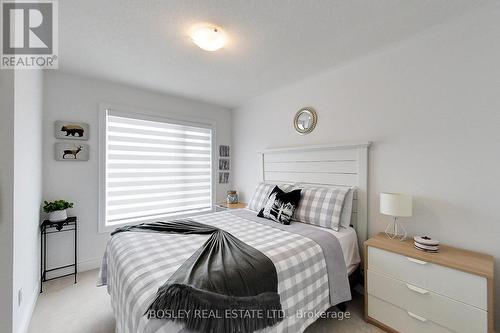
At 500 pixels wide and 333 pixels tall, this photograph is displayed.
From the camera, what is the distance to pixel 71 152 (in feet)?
8.71

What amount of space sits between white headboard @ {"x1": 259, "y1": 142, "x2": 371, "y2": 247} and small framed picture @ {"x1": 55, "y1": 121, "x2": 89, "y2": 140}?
8.39 ft

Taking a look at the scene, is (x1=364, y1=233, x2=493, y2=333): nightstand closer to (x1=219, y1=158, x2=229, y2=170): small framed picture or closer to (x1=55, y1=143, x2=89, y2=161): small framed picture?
(x1=219, y1=158, x2=229, y2=170): small framed picture

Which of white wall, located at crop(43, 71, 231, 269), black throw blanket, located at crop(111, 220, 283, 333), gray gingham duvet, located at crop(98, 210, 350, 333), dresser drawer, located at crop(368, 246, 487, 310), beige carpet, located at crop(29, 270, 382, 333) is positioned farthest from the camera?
white wall, located at crop(43, 71, 231, 269)

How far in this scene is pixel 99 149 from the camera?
9.36 feet

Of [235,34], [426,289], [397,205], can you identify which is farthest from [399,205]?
[235,34]

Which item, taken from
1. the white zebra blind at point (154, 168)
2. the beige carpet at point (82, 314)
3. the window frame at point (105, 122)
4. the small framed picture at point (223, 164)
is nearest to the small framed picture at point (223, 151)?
the small framed picture at point (223, 164)

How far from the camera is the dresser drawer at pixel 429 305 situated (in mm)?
1366

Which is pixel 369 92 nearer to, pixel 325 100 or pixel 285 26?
pixel 325 100

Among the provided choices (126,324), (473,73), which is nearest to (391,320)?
(126,324)

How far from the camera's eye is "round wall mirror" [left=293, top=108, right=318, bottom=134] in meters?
2.83

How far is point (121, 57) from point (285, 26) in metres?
1.80

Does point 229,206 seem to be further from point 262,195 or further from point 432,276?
point 432,276

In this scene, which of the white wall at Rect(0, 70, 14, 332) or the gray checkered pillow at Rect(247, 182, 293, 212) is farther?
the gray checkered pillow at Rect(247, 182, 293, 212)

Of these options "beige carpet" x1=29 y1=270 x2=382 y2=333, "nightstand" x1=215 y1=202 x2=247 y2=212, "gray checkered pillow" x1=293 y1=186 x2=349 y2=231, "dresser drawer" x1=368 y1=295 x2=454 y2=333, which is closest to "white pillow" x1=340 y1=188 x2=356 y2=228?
"gray checkered pillow" x1=293 y1=186 x2=349 y2=231
